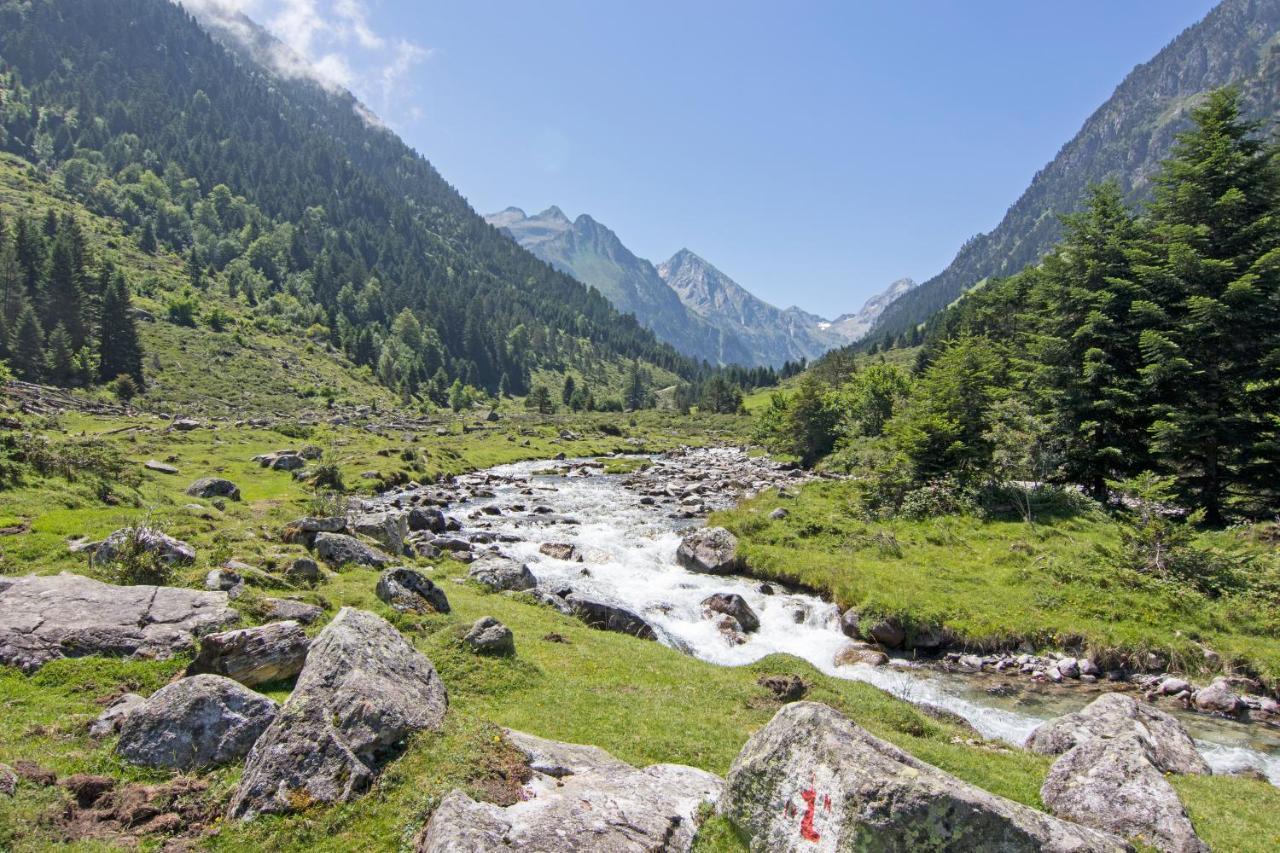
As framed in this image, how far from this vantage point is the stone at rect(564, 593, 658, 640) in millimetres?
25078

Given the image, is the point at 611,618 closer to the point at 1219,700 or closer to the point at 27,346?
the point at 1219,700

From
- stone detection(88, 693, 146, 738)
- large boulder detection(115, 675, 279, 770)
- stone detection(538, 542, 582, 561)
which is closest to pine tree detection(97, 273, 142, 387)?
stone detection(538, 542, 582, 561)

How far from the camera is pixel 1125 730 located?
1293 cm

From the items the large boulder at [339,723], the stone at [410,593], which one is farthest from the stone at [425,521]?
the large boulder at [339,723]

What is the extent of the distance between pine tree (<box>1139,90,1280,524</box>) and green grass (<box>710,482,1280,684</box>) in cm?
554

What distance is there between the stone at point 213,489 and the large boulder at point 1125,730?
43990 millimetres

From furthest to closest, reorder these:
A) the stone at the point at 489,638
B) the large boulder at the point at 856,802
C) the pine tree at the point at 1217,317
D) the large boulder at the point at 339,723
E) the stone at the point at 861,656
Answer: the pine tree at the point at 1217,317 → the stone at the point at 861,656 → the stone at the point at 489,638 → the large boulder at the point at 339,723 → the large boulder at the point at 856,802

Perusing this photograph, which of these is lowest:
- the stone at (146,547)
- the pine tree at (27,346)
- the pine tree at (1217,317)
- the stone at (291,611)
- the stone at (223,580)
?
the stone at (291,611)

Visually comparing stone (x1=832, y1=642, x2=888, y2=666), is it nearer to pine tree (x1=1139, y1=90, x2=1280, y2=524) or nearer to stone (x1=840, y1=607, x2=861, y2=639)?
stone (x1=840, y1=607, x2=861, y2=639)

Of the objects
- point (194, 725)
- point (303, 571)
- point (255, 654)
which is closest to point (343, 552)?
point (303, 571)

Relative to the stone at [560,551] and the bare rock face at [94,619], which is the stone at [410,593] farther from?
the stone at [560,551]

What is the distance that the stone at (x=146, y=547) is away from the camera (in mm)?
17891

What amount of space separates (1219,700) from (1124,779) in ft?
43.3

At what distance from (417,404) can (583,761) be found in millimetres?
147047
